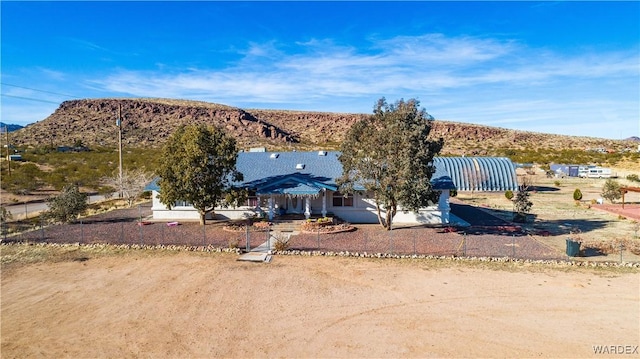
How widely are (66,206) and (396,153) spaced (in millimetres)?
23175

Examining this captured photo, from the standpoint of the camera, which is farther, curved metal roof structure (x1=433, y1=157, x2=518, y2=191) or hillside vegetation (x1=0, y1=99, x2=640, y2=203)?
hillside vegetation (x1=0, y1=99, x2=640, y2=203)

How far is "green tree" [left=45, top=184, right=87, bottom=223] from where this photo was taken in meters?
28.1

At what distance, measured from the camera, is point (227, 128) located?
416ft

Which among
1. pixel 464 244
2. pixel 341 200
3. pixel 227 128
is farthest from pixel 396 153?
pixel 227 128

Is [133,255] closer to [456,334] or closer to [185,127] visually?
[185,127]

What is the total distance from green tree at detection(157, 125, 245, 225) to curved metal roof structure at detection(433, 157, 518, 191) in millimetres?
30253

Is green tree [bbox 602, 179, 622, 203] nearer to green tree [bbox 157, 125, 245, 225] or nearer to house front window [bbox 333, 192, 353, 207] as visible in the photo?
house front window [bbox 333, 192, 353, 207]

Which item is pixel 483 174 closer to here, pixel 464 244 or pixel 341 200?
pixel 341 200

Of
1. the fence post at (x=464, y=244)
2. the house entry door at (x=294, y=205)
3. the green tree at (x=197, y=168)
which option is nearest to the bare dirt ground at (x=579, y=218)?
the fence post at (x=464, y=244)

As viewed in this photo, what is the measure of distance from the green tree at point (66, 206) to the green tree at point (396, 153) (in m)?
19.5

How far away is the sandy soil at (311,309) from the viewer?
11.6 metres

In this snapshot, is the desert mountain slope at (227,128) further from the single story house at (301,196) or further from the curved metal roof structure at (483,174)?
the single story house at (301,196)

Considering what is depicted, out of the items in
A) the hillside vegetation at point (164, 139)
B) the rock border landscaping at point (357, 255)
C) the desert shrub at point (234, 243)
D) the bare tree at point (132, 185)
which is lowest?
the rock border landscaping at point (357, 255)

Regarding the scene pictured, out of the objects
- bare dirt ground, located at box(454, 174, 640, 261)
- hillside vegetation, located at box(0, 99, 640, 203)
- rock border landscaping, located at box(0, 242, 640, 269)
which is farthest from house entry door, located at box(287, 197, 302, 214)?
hillside vegetation, located at box(0, 99, 640, 203)
